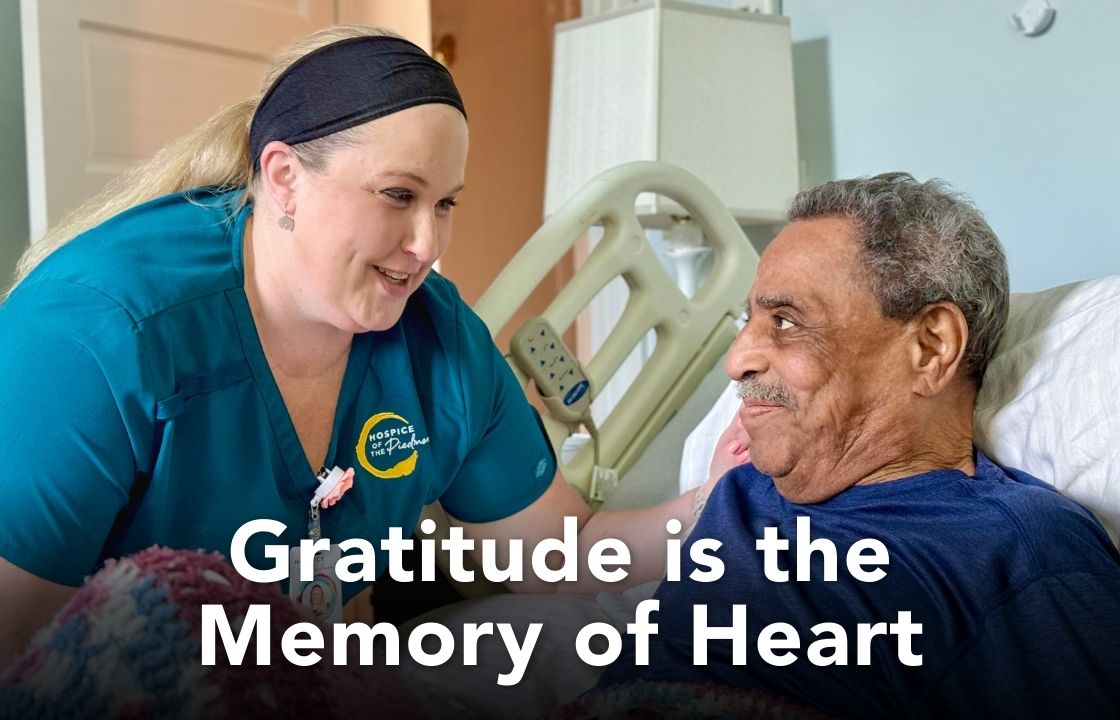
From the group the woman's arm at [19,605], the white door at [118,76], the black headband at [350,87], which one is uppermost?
the white door at [118,76]

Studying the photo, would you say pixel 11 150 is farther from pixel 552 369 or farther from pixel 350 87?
pixel 350 87

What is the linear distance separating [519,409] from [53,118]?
146 centimetres

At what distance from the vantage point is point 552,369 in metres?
1.87

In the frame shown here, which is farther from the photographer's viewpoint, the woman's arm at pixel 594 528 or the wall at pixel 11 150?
the wall at pixel 11 150

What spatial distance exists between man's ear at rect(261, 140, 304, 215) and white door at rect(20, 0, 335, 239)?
4.31 feet

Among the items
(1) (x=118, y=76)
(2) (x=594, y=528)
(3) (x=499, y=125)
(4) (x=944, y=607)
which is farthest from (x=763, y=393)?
(3) (x=499, y=125)

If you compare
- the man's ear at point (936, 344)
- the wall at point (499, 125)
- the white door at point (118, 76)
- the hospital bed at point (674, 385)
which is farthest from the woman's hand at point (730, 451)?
the wall at point (499, 125)

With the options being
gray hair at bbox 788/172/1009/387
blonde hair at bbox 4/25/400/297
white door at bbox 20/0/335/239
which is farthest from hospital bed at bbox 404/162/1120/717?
white door at bbox 20/0/335/239

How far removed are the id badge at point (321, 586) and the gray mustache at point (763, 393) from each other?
0.53 m

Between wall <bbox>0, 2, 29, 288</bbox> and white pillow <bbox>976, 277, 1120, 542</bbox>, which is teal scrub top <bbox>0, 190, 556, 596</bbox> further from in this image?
wall <bbox>0, 2, 29, 288</bbox>

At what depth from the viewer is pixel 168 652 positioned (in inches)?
34.8

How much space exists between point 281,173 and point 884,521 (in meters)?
0.78

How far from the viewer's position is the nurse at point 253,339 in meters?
1.16

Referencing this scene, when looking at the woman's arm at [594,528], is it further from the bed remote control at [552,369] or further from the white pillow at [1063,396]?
the white pillow at [1063,396]
